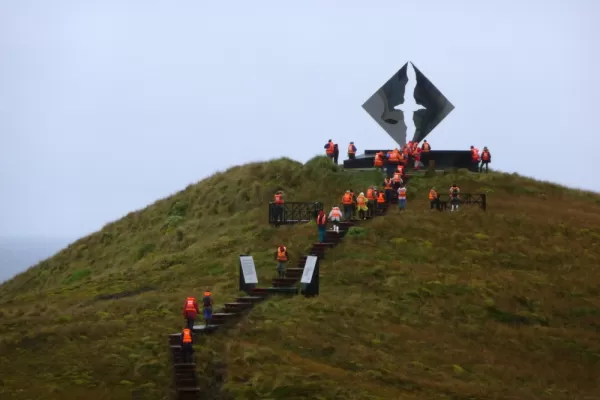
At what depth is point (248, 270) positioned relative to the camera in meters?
38.7

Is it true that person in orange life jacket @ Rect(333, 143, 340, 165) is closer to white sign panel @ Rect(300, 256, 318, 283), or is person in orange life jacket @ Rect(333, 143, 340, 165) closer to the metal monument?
the metal monument

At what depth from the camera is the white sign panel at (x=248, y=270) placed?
126 ft

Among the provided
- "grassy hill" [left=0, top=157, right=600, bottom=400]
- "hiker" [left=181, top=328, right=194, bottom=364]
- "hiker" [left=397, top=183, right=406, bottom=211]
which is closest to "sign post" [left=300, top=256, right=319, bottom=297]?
"grassy hill" [left=0, top=157, right=600, bottom=400]

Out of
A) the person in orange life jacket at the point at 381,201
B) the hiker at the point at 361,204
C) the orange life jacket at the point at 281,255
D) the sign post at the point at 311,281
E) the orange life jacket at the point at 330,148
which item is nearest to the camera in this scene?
the sign post at the point at 311,281

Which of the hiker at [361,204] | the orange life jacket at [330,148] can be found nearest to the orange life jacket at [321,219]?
the hiker at [361,204]

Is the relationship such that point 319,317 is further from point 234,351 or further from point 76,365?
point 76,365

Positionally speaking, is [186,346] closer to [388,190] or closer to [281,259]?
[281,259]

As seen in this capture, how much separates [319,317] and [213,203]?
872 inches

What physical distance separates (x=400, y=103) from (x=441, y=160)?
3927mm

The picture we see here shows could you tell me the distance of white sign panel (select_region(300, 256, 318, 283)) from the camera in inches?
1483

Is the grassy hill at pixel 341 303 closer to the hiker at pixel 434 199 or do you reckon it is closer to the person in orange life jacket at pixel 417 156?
the hiker at pixel 434 199

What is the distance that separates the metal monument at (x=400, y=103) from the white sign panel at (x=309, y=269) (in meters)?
20.8

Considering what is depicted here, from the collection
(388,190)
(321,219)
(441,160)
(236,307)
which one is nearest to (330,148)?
(441,160)

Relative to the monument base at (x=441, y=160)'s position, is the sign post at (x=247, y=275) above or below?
below
